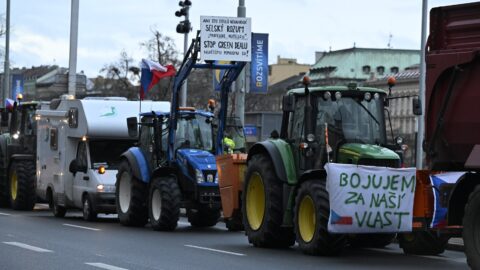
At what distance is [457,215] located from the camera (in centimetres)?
1397

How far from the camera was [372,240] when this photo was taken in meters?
18.5

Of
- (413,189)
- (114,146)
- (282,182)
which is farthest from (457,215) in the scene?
(114,146)

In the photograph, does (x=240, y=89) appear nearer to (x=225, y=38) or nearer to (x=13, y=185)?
(x=225, y=38)

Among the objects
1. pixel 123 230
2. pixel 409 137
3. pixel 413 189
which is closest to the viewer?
pixel 413 189

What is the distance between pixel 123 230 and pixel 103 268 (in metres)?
8.64

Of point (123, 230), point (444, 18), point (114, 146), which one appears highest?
point (444, 18)

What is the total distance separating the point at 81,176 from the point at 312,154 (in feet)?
33.2

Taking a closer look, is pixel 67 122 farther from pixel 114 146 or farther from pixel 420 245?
pixel 420 245

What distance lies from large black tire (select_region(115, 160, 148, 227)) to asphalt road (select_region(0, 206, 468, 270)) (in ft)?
3.22

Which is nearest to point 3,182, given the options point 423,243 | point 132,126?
point 132,126

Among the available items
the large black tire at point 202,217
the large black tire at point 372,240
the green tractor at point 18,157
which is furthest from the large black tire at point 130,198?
the green tractor at point 18,157

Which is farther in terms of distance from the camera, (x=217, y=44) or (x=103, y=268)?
(x=217, y=44)

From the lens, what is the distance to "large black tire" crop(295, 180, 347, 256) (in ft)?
53.8

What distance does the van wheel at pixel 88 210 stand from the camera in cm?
2589
